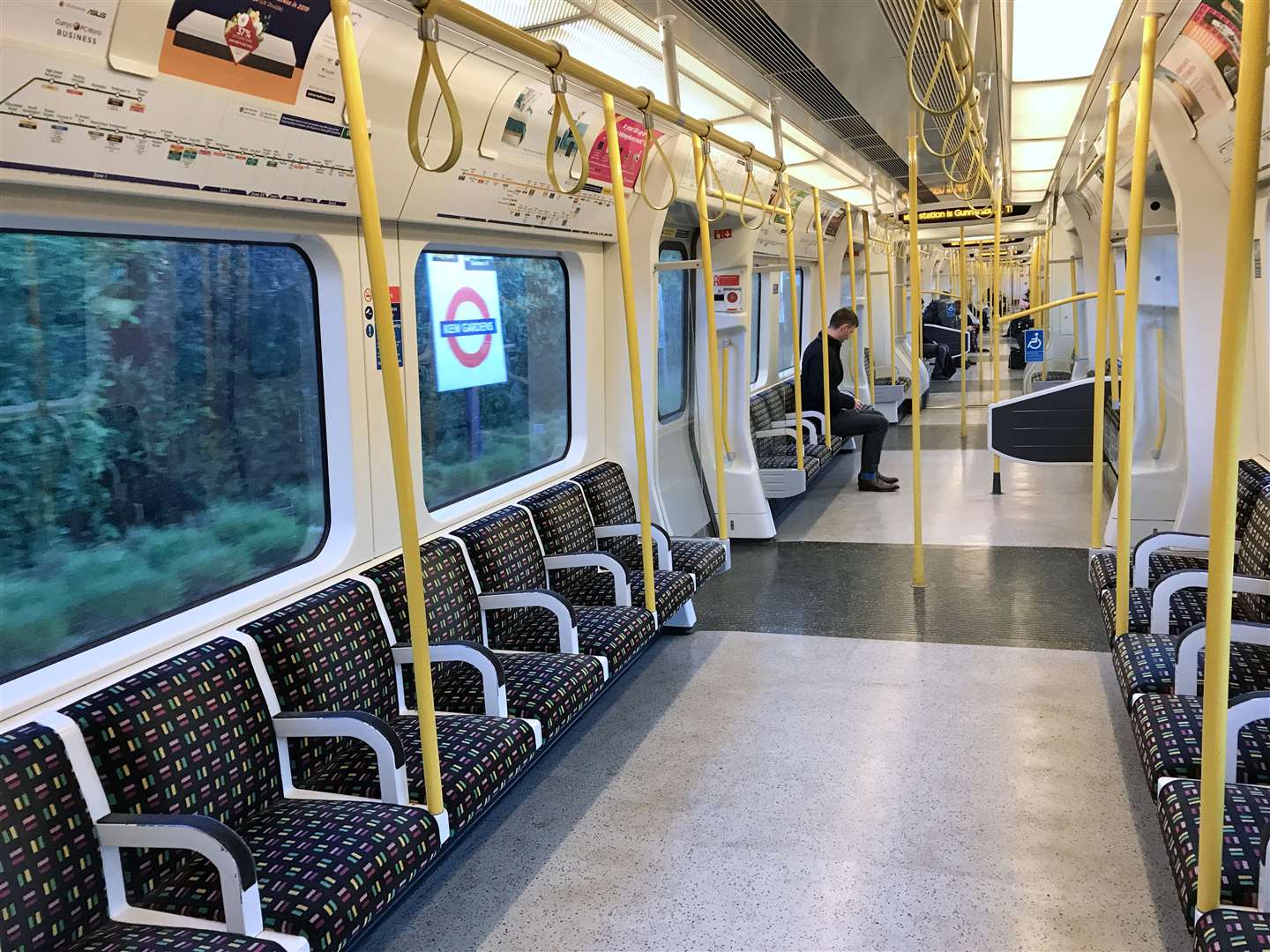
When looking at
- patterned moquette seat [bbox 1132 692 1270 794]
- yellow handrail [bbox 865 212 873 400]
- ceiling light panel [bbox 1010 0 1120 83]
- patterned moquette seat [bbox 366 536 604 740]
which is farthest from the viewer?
yellow handrail [bbox 865 212 873 400]

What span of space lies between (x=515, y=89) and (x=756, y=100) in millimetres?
2070

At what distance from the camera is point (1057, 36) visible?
4.92 meters

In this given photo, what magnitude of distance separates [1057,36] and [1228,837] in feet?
12.9

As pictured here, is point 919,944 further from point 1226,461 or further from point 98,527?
point 98,527

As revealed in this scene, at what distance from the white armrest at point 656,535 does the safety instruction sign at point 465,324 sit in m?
0.91

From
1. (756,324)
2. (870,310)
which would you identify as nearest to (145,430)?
(870,310)

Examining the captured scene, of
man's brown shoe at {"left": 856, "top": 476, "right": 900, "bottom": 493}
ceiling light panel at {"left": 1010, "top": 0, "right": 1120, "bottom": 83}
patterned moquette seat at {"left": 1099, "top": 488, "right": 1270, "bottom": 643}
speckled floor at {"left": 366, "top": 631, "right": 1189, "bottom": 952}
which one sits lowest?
speckled floor at {"left": 366, "top": 631, "right": 1189, "bottom": 952}

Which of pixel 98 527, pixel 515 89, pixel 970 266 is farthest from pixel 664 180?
pixel 970 266

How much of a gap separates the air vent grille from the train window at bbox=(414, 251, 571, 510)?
146 cm

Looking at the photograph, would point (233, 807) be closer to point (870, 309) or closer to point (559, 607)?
point (559, 607)

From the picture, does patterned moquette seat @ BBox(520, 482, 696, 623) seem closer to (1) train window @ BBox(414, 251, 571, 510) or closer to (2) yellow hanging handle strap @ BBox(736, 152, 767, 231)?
(1) train window @ BBox(414, 251, 571, 510)

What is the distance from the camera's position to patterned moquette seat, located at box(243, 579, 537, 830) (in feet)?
9.56

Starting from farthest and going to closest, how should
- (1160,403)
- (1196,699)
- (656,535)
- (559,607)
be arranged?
1. (1160,403)
2. (656,535)
3. (559,607)
4. (1196,699)

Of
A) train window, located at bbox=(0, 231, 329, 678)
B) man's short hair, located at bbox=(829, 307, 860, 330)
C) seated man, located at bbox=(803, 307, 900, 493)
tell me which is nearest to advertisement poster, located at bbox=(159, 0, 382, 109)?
train window, located at bbox=(0, 231, 329, 678)
